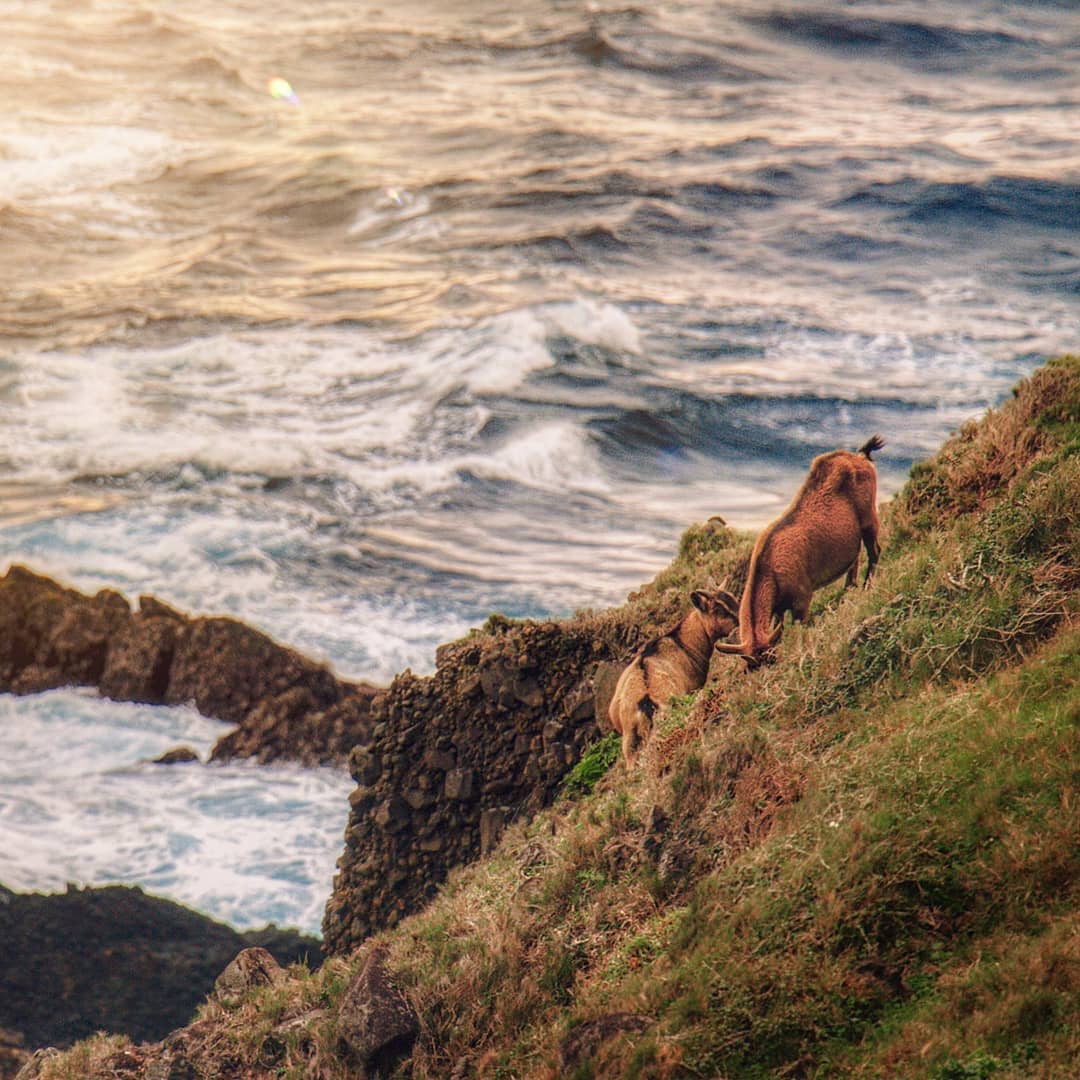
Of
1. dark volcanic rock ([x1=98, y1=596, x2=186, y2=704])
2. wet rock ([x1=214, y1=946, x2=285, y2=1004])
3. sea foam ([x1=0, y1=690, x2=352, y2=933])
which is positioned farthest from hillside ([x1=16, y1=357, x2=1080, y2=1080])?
dark volcanic rock ([x1=98, y1=596, x2=186, y2=704])

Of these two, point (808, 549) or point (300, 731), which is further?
point (300, 731)

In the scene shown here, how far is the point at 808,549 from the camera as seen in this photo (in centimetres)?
1119

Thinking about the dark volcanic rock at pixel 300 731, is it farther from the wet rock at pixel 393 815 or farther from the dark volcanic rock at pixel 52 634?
the wet rock at pixel 393 815

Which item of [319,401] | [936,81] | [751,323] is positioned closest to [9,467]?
[319,401]

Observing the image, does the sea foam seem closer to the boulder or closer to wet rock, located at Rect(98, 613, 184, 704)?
wet rock, located at Rect(98, 613, 184, 704)

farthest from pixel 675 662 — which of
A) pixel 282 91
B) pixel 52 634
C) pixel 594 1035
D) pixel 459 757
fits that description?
pixel 282 91

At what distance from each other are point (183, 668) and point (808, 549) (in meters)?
15.9

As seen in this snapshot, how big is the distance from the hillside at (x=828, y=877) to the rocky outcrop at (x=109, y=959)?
139 inches

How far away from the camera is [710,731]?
34.6 feet

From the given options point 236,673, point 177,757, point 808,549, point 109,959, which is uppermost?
point 808,549

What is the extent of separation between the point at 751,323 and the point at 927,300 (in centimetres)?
590

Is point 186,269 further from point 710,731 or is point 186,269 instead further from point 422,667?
point 710,731

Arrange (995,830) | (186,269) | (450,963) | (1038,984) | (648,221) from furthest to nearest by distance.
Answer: (648,221) → (186,269) → (450,963) → (995,830) → (1038,984)

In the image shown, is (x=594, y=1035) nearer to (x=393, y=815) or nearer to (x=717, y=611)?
(x=717, y=611)
